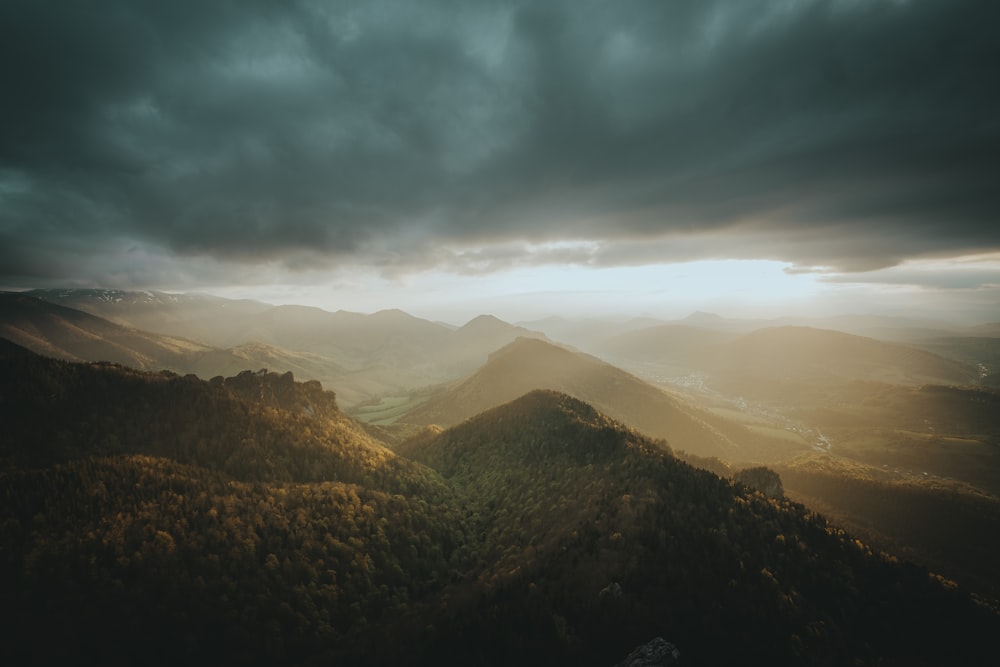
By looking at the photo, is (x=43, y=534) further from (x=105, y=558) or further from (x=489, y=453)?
(x=489, y=453)

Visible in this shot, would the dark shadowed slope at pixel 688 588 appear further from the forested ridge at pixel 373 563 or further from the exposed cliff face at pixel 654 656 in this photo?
the exposed cliff face at pixel 654 656

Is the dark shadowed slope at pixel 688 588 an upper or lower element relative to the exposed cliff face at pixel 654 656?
lower

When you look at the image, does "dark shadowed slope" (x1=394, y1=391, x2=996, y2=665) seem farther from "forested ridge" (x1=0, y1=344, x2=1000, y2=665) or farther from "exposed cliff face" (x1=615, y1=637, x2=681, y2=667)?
"exposed cliff face" (x1=615, y1=637, x2=681, y2=667)

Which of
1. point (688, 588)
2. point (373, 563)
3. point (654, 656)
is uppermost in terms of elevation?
point (654, 656)

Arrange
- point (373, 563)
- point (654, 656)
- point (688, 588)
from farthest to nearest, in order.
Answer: point (373, 563) < point (688, 588) < point (654, 656)

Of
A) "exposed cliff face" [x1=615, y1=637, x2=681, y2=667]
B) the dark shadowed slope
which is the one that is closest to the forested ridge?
the dark shadowed slope

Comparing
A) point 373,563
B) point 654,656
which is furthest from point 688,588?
point 373,563

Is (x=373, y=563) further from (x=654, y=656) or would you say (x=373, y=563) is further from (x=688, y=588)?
(x=688, y=588)

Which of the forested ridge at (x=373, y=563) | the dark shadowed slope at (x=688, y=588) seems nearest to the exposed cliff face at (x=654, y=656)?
the forested ridge at (x=373, y=563)
